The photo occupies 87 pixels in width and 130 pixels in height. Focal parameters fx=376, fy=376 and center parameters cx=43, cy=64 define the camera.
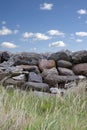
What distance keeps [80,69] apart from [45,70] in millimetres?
1164

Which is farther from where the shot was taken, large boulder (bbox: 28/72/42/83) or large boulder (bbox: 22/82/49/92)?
large boulder (bbox: 28/72/42/83)

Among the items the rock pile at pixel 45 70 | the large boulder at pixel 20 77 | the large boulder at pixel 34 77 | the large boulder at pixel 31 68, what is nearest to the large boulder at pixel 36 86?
the rock pile at pixel 45 70

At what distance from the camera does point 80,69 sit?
12438 mm

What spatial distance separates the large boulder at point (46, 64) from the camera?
41.6 feet

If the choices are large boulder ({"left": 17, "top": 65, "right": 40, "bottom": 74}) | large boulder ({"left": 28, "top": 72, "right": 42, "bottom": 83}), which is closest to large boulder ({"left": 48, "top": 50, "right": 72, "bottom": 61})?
large boulder ({"left": 17, "top": 65, "right": 40, "bottom": 74})

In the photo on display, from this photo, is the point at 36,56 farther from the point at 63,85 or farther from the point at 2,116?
the point at 2,116

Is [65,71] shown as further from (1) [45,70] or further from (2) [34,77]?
(2) [34,77]

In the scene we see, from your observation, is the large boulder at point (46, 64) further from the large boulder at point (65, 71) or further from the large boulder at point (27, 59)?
the large boulder at point (65, 71)

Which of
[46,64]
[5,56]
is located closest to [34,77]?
[46,64]

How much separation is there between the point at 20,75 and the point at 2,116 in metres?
8.08

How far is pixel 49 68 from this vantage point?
12.7 metres

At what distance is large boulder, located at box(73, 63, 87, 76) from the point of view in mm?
12344

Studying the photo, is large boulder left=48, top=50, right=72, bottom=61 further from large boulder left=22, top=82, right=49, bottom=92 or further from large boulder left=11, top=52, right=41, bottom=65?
large boulder left=22, top=82, right=49, bottom=92

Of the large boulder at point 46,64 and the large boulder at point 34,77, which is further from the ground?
the large boulder at point 46,64
